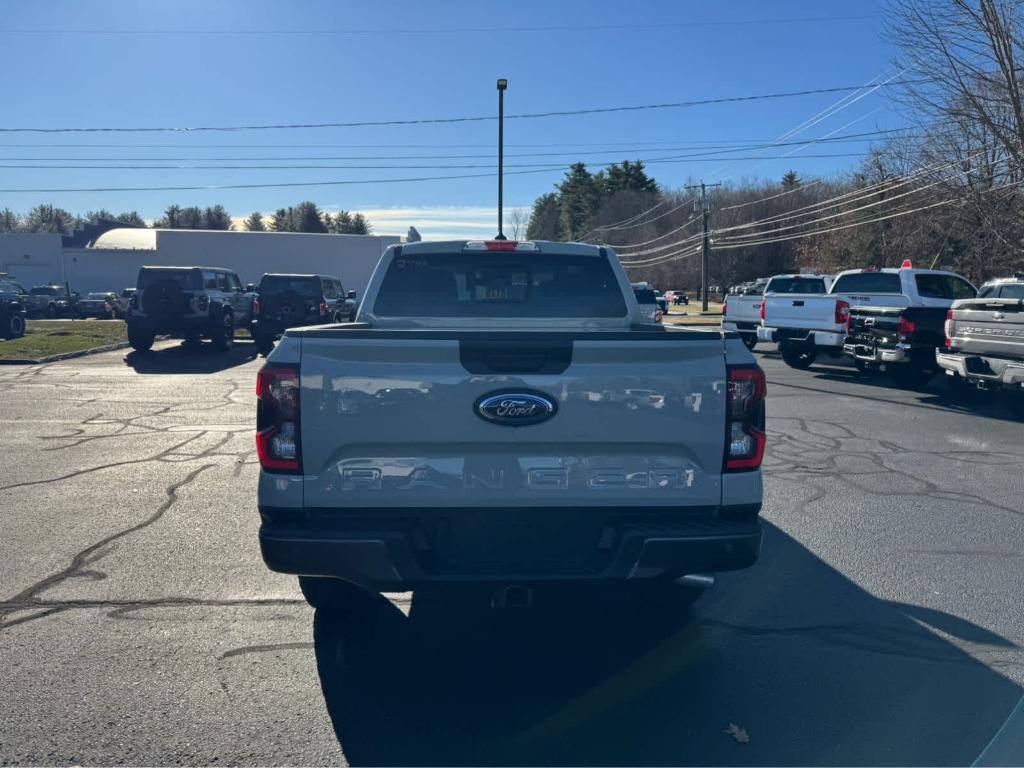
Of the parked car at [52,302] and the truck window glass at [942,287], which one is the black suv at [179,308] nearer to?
the truck window glass at [942,287]

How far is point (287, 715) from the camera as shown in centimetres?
358

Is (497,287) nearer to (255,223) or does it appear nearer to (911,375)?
(911,375)

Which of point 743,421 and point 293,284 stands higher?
point 293,284

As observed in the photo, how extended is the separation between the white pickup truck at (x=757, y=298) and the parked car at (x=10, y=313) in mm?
18510

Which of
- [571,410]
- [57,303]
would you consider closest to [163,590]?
[571,410]

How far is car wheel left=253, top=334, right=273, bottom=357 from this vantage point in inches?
858

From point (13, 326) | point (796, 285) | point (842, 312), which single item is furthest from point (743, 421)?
point (13, 326)

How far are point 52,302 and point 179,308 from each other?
30.8 metres

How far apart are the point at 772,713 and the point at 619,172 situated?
106299 mm

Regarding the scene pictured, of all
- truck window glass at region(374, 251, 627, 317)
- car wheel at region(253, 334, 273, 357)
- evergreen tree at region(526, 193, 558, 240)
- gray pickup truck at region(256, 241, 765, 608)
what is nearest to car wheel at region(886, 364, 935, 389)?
truck window glass at region(374, 251, 627, 317)

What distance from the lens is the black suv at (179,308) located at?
66.0 ft

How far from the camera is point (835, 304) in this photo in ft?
52.5

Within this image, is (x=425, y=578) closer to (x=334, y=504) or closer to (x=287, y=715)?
(x=334, y=504)

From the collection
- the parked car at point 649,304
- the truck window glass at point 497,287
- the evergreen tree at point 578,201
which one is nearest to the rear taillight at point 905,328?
the parked car at point 649,304
